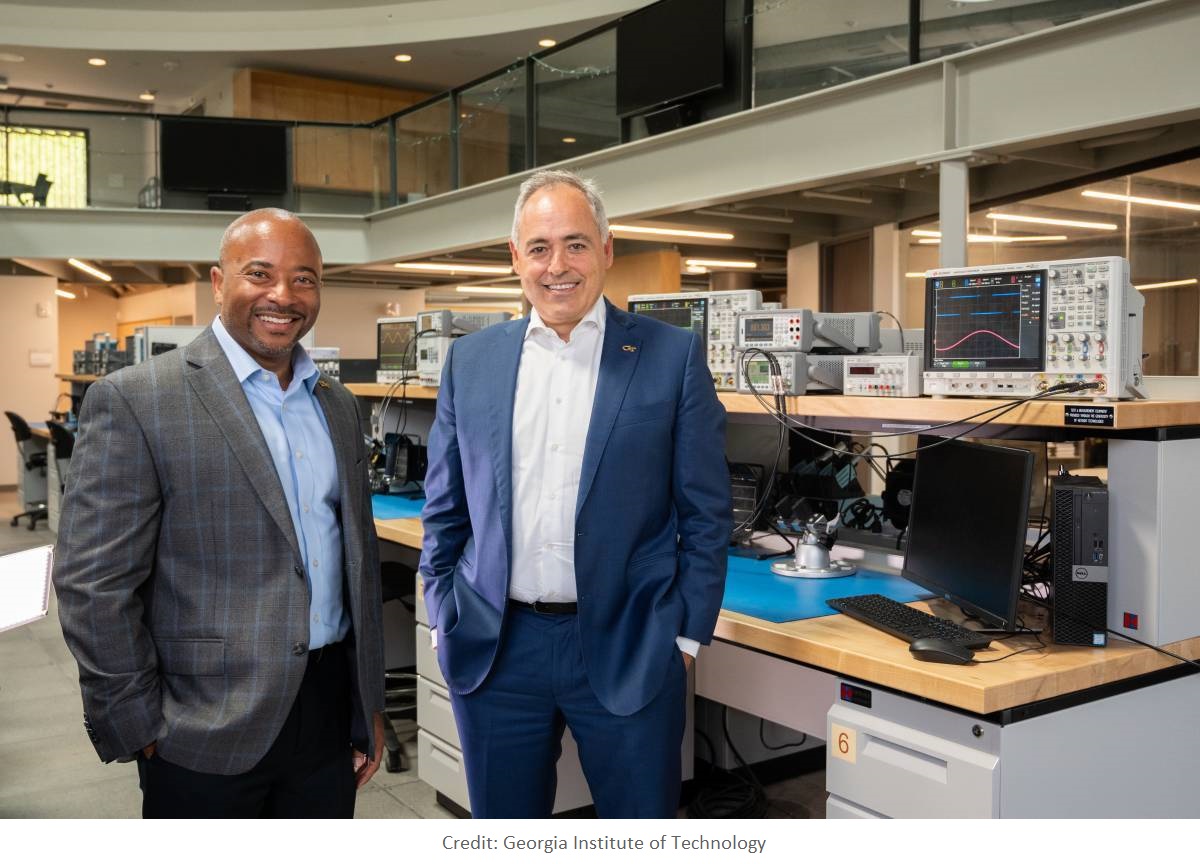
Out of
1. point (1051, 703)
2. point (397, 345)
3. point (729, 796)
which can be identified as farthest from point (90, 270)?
point (1051, 703)

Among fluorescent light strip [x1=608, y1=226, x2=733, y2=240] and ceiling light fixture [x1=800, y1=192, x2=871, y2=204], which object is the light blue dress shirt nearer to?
ceiling light fixture [x1=800, y1=192, x2=871, y2=204]

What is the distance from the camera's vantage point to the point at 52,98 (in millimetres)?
15383

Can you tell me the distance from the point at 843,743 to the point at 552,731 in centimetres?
58

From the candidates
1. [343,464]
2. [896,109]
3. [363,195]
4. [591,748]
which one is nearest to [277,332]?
[343,464]

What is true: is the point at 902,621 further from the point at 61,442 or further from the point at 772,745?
the point at 61,442

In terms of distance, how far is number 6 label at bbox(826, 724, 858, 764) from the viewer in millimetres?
2027

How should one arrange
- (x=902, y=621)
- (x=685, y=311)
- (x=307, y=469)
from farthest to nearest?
1. (x=685, y=311)
2. (x=902, y=621)
3. (x=307, y=469)

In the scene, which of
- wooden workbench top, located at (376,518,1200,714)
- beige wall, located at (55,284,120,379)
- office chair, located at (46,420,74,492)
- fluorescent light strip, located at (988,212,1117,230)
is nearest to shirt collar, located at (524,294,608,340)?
wooden workbench top, located at (376,518,1200,714)

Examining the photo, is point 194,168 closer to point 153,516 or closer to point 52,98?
point 52,98

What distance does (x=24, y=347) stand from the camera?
1305cm

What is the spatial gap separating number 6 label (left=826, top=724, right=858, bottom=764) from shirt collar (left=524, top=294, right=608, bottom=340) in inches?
35.3

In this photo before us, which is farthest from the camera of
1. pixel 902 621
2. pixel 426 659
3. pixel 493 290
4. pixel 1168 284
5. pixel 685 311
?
pixel 493 290

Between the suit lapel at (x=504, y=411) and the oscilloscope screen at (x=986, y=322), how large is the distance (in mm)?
1221

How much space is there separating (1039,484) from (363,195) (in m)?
9.93
